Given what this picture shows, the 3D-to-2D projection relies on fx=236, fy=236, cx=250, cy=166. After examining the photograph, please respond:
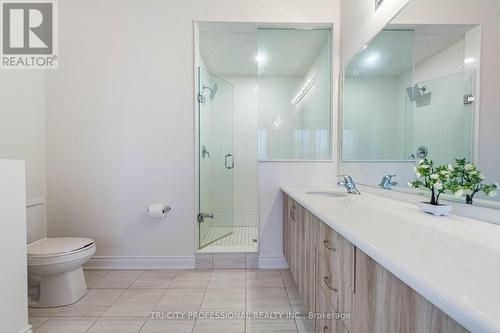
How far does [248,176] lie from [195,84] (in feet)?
5.48

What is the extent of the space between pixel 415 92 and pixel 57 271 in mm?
2589

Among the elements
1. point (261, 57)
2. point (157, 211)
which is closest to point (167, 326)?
point (157, 211)

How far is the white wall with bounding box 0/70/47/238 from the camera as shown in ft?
6.21

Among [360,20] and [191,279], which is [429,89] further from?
[191,279]

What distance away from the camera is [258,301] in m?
1.76

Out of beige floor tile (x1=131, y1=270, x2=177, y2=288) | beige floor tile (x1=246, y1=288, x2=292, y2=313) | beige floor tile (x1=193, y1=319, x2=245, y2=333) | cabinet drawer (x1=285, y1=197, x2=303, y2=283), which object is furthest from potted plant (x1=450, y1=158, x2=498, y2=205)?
beige floor tile (x1=131, y1=270, x2=177, y2=288)

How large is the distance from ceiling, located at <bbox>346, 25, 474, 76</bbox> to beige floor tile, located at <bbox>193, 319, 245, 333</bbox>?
1905 millimetres

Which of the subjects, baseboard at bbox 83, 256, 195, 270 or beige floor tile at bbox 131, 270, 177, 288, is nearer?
beige floor tile at bbox 131, 270, 177, 288

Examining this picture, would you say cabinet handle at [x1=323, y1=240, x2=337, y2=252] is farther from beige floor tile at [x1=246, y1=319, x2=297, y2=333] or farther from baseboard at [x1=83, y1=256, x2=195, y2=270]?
baseboard at [x1=83, y1=256, x2=195, y2=270]

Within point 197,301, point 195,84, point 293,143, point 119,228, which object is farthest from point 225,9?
point 197,301

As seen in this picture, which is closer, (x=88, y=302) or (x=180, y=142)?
(x=88, y=302)

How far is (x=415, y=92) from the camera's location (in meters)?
1.36

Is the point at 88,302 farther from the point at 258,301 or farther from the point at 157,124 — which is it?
the point at 157,124

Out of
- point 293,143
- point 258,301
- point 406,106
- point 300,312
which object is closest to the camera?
point 406,106
